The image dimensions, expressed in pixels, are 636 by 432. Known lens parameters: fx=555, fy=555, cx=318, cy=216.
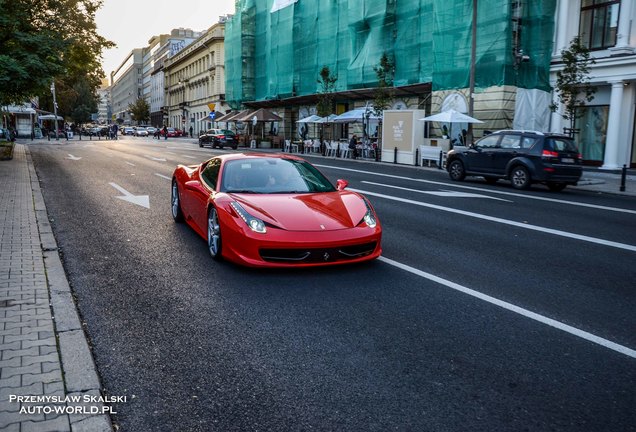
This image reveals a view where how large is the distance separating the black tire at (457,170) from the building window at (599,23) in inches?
421

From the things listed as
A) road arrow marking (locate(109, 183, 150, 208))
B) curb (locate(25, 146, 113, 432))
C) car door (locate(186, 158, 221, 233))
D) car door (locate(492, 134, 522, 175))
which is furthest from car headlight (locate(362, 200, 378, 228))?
car door (locate(492, 134, 522, 175))

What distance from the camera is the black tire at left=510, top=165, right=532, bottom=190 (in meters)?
16.0

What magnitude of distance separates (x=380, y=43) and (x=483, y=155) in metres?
17.8

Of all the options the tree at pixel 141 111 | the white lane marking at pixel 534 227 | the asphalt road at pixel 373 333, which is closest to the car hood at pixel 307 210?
Result: the asphalt road at pixel 373 333

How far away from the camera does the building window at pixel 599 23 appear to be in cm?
2386

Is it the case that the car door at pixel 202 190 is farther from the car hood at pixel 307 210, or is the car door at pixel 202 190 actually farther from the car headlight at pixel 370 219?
the car headlight at pixel 370 219

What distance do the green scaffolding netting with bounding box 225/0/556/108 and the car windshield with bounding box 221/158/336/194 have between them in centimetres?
2056

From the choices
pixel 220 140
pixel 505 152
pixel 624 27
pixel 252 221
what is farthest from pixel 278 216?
pixel 220 140

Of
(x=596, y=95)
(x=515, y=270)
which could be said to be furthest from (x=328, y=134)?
(x=515, y=270)

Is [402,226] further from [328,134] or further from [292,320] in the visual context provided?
[328,134]

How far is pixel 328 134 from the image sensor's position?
42781mm

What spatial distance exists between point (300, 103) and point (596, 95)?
82.9ft

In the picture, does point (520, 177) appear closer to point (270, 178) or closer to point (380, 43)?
point (270, 178)

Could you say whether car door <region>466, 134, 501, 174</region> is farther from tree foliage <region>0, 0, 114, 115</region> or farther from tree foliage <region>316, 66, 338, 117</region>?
tree foliage <region>316, 66, 338, 117</region>
